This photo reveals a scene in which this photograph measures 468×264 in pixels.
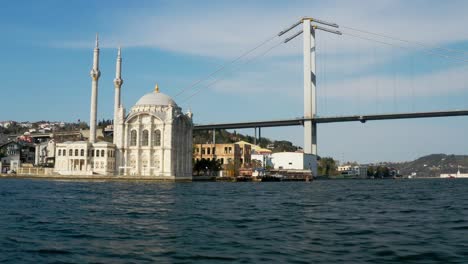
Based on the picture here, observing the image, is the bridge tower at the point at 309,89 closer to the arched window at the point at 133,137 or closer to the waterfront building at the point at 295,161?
the waterfront building at the point at 295,161

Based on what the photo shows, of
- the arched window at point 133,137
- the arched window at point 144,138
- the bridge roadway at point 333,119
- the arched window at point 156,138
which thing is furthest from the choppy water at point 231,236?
the bridge roadway at point 333,119

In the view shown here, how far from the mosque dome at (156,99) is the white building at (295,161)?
74.5 ft

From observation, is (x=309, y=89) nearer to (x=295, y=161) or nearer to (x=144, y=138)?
(x=295, y=161)

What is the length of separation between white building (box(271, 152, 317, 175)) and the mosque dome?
2270cm

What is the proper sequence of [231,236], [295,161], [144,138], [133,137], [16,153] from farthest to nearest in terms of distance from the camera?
[16,153] < [295,161] < [133,137] < [144,138] < [231,236]

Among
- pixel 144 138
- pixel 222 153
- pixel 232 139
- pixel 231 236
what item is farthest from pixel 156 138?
pixel 232 139

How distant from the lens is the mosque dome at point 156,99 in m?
66.9

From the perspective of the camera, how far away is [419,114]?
70312 mm

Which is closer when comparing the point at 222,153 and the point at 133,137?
the point at 133,137

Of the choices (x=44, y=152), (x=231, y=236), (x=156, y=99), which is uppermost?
(x=156, y=99)

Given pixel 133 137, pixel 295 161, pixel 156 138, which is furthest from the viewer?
pixel 295 161

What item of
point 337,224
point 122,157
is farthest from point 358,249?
point 122,157

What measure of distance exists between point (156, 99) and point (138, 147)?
645cm

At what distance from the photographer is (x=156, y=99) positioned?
67.5 m
